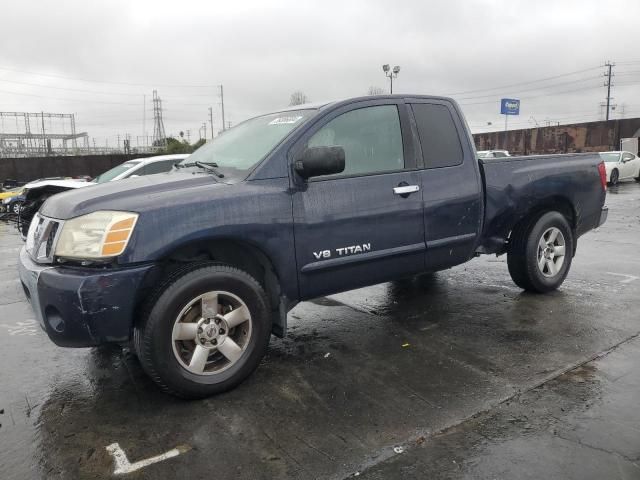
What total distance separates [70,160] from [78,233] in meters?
29.0

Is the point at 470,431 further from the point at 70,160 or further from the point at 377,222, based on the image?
the point at 70,160

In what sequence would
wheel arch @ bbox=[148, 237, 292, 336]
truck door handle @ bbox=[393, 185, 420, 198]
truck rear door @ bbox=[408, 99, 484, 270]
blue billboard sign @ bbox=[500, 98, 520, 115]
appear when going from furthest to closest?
blue billboard sign @ bbox=[500, 98, 520, 115], truck rear door @ bbox=[408, 99, 484, 270], truck door handle @ bbox=[393, 185, 420, 198], wheel arch @ bbox=[148, 237, 292, 336]

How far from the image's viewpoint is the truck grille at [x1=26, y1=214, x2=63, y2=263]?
3152 mm

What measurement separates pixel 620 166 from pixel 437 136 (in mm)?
21210

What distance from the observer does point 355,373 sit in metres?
3.60

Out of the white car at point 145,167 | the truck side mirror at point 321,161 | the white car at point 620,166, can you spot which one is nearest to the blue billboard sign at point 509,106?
the white car at point 620,166

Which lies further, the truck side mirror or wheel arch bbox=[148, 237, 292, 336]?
the truck side mirror

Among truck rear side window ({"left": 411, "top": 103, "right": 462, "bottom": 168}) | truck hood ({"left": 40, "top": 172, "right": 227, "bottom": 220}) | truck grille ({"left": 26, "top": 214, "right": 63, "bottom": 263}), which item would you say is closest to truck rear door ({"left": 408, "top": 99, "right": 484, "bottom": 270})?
truck rear side window ({"left": 411, "top": 103, "right": 462, "bottom": 168})

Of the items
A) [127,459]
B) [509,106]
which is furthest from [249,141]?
[509,106]

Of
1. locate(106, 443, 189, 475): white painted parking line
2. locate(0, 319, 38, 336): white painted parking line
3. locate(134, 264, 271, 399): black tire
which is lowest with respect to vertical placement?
locate(106, 443, 189, 475): white painted parking line

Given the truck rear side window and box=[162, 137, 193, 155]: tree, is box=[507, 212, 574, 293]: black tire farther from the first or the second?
box=[162, 137, 193, 155]: tree

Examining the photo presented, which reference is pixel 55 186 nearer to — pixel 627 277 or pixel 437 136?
pixel 437 136

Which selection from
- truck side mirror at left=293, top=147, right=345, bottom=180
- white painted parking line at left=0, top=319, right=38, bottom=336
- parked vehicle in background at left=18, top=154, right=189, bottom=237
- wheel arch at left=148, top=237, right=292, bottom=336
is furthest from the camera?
parked vehicle in background at left=18, top=154, right=189, bottom=237

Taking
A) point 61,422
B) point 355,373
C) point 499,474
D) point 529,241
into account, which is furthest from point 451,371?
point 61,422
